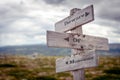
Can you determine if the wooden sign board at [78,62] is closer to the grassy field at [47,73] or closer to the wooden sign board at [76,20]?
the wooden sign board at [76,20]

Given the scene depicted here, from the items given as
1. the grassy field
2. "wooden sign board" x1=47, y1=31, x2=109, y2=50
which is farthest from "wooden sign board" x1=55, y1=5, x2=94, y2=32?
the grassy field

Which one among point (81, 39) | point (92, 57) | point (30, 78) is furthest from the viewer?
point (30, 78)

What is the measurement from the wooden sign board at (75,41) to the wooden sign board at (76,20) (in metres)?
0.46

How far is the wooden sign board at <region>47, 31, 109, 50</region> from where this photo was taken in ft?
31.3

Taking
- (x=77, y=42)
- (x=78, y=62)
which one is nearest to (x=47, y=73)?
(x=77, y=42)

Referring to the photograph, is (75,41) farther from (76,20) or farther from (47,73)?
(47,73)

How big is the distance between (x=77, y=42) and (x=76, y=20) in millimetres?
786

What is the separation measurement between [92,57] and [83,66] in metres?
0.59

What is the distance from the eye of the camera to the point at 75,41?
998cm

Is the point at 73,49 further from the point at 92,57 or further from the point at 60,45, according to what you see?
the point at 92,57

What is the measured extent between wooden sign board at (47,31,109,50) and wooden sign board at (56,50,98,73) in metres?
0.51

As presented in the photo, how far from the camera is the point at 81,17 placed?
990cm

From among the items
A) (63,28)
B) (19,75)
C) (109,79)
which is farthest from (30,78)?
(63,28)

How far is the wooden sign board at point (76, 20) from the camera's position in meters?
9.45
